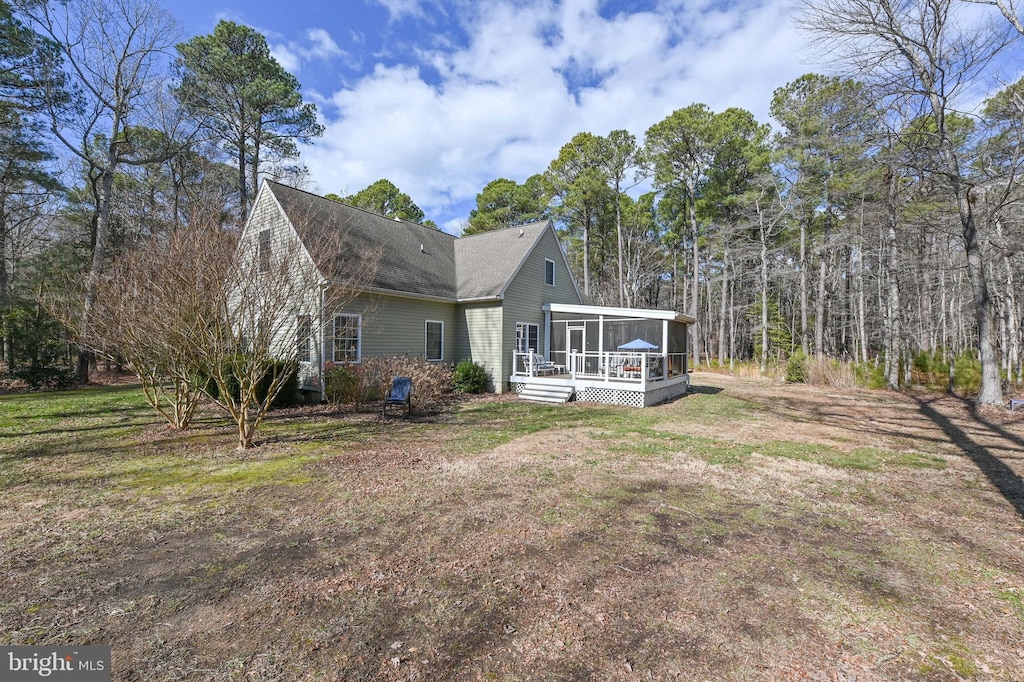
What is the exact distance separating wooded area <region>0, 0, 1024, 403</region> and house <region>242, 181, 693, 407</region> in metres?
3.16

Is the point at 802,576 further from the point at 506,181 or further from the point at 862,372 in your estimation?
the point at 506,181

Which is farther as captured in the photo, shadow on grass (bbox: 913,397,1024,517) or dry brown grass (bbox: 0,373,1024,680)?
shadow on grass (bbox: 913,397,1024,517)

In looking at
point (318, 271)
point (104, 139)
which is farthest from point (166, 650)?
point (104, 139)

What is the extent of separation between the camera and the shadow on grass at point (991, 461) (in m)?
5.32

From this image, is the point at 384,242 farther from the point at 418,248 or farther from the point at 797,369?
the point at 797,369

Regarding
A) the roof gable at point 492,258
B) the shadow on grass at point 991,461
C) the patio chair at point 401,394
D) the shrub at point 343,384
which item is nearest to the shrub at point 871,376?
the shadow on grass at point 991,461

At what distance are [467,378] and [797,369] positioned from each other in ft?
47.4

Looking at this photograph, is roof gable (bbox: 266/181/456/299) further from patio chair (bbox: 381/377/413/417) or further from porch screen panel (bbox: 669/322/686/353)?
porch screen panel (bbox: 669/322/686/353)

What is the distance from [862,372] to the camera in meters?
17.2

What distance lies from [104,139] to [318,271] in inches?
768

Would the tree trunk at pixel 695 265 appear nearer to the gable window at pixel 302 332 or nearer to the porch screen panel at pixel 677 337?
the porch screen panel at pixel 677 337

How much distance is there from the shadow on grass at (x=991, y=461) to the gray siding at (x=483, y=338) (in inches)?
429

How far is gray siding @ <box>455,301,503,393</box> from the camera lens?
14.4 m

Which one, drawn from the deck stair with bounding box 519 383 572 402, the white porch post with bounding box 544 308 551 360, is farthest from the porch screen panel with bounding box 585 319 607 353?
the deck stair with bounding box 519 383 572 402
